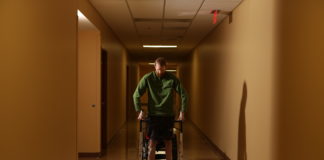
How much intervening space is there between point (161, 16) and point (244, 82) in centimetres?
227

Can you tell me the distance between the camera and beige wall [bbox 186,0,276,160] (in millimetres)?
3523

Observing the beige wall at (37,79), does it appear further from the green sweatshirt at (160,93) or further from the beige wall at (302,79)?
the beige wall at (302,79)

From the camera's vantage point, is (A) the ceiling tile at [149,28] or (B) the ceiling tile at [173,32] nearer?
(A) the ceiling tile at [149,28]

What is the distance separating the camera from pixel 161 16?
6023 mm

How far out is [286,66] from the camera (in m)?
3.19

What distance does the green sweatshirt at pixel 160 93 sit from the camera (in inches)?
155

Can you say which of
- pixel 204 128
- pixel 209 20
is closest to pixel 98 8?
pixel 209 20

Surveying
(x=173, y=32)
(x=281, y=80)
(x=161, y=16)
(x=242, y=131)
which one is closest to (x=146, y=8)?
(x=161, y=16)

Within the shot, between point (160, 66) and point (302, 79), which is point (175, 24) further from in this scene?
point (302, 79)

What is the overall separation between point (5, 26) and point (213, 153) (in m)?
5.07

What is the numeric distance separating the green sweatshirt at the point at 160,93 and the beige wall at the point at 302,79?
1.28 metres

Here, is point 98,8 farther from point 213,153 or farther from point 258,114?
point 213,153

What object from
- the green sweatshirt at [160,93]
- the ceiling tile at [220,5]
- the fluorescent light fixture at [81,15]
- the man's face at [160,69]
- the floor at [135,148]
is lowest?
the floor at [135,148]

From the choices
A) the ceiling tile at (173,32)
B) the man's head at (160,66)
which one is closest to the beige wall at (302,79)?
the man's head at (160,66)
